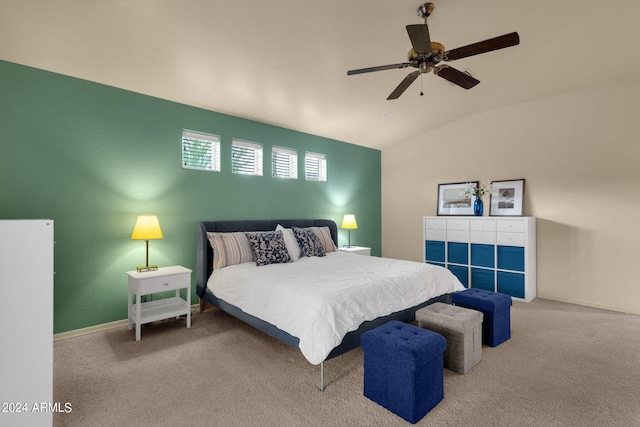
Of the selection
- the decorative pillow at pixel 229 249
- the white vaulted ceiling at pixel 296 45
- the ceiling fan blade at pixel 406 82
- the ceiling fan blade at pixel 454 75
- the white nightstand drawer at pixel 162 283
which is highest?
the white vaulted ceiling at pixel 296 45

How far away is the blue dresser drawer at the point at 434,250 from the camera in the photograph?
5121 mm

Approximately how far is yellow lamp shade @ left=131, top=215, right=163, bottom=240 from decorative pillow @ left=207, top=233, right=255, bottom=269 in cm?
60

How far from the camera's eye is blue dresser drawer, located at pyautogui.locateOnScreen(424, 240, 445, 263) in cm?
512

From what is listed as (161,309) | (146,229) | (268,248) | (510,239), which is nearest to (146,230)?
(146,229)

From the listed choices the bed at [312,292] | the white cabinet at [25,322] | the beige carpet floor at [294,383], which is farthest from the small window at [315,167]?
the white cabinet at [25,322]

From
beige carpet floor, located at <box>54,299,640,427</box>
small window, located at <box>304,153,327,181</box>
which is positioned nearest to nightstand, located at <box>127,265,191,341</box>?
beige carpet floor, located at <box>54,299,640,427</box>

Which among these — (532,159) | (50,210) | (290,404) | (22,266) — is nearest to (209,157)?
(50,210)

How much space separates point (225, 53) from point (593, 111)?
473 cm

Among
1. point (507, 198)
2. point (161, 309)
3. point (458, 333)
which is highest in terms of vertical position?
point (507, 198)

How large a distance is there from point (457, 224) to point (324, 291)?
3413 millimetres

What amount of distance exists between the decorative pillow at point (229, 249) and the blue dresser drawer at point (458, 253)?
331 cm

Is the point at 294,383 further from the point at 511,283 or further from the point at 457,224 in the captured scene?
the point at 457,224

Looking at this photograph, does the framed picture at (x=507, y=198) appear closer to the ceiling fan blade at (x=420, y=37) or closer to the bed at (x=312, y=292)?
the bed at (x=312, y=292)

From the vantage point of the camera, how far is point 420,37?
2.10 m
